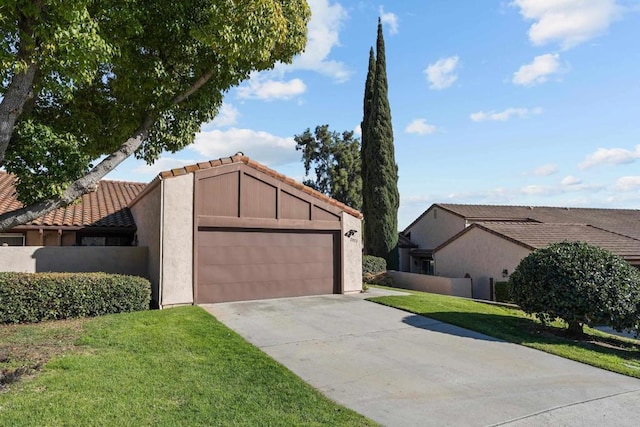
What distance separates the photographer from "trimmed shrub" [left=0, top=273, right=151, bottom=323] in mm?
9305

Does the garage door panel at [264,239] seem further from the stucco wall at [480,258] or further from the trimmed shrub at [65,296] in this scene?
the stucco wall at [480,258]

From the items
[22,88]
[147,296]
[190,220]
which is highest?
[22,88]

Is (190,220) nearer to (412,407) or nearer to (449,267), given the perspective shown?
(412,407)

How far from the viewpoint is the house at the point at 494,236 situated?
65.7 feet

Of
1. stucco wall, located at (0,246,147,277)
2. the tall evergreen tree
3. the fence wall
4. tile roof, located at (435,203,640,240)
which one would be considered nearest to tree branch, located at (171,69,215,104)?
stucco wall, located at (0,246,147,277)

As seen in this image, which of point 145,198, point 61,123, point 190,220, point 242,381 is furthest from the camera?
point 145,198

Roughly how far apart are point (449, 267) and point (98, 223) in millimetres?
18541

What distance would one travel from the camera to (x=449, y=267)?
23.7 meters

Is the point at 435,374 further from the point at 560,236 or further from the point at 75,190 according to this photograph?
the point at 560,236

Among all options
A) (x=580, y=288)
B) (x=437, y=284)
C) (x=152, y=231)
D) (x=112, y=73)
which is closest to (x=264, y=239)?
(x=152, y=231)

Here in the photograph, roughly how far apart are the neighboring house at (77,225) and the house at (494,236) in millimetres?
17181

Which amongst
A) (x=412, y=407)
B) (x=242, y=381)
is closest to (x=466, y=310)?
(x=412, y=407)

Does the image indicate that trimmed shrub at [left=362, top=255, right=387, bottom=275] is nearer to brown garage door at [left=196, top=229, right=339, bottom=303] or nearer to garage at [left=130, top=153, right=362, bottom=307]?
garage at [left=130, top=153, right=362, bottom=307]

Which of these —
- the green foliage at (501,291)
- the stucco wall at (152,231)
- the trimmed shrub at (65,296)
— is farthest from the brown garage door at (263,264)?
the green foliage at (501,291)
